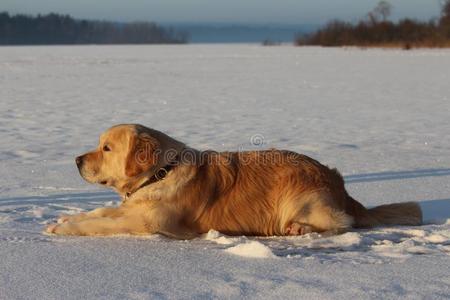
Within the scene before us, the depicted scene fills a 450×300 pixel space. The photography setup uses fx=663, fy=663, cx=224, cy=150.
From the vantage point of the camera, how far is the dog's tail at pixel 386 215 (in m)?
5.10

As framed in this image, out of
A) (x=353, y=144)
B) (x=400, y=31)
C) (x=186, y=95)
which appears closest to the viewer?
(x=353, y=144)

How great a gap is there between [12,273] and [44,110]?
437 inches

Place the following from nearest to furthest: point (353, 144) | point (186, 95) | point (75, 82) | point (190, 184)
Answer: point (190, 184) < point (353, 144) < point (186, 95) < point (75, 82)

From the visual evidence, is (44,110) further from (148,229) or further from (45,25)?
(45,25)

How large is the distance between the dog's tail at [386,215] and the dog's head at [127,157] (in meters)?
1.44

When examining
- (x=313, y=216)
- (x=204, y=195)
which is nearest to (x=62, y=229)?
(x=204, y=195)

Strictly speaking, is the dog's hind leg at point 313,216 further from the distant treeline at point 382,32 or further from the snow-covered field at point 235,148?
the distant treeline at point 382,32

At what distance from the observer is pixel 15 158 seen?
8336 millimetres

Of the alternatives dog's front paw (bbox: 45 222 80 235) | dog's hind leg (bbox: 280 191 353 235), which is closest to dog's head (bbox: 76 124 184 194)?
dog's front paw (bbox: 45 222 80 235)

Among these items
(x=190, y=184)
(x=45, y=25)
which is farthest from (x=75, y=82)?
(x=45, y=25)

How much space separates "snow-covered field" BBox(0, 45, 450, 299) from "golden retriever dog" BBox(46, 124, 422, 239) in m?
0.18

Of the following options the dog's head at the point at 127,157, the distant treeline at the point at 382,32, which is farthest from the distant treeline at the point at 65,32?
the dog's head at the point at 127,157

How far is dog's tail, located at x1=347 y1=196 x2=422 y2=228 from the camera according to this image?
5.10 m

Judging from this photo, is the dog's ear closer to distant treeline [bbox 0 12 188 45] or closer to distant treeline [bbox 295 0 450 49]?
distant treeline [bbox 295 0 450 49]
